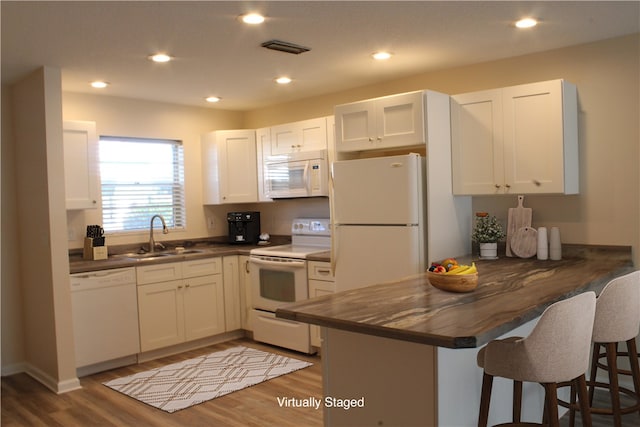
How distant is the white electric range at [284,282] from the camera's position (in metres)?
4.55

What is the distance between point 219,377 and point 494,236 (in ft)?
7.49

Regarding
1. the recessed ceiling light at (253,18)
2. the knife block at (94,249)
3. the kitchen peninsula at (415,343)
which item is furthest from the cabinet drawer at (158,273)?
the kitchen peninsula at (415,343)

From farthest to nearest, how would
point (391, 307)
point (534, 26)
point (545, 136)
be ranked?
1. point (545, 136)
2. point (534, 26)
3. point (391, 307)

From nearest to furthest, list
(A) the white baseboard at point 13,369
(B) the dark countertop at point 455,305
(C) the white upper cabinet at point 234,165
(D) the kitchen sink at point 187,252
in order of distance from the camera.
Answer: (B) the dark countertop at point 455,305 → (A) the white baseboard at point 13,369 → (D) the kitchen sink at point 187,252 → (C) the white upper cabinet at point 234,165

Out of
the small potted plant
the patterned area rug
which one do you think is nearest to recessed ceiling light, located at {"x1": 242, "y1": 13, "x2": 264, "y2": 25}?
the small potted plant

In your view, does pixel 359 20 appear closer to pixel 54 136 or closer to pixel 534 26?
pixel 534 26

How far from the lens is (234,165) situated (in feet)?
17.7

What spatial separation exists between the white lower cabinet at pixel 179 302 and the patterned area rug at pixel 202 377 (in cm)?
29

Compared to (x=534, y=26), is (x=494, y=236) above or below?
below

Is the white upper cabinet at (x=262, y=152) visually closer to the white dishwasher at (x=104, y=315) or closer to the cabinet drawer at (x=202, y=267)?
the cabinet drawer at (x=202, y=267)

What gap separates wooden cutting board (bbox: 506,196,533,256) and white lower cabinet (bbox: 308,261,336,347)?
138 cm

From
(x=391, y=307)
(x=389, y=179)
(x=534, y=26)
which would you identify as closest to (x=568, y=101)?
(x=534, y=26)

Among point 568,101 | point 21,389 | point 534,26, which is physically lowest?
point 21,389

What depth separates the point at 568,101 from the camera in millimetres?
3500
